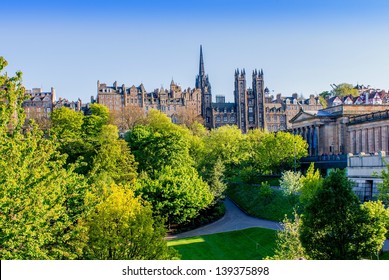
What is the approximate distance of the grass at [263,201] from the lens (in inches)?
1860

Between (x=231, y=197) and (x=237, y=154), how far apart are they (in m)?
9.22

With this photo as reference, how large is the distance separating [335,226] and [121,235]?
885 centimetres

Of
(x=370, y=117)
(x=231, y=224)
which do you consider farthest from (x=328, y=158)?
(x=231, y=224)

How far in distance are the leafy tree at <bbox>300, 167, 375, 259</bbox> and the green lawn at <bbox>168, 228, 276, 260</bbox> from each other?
16.0 meters

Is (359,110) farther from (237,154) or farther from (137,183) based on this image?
(137,183)

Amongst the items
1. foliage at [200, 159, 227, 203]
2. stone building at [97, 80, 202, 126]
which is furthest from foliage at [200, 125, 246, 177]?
stone building at [97, 80, 202, 126]

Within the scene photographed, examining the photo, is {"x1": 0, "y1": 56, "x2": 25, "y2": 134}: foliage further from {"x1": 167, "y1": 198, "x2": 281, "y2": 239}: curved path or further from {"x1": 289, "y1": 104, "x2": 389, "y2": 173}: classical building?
{"x1": 289, "y1": 104, "x2": 389, "y2": 173}: classical building

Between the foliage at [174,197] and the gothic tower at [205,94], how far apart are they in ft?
309

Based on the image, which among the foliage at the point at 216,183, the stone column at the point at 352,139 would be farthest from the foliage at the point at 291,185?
the stone column at the point at 352,139

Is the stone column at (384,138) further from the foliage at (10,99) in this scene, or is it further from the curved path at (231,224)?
the foliage at (10,99)

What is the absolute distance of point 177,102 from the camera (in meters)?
138

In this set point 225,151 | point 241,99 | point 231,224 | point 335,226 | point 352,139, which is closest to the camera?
point 335,226

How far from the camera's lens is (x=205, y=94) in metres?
146

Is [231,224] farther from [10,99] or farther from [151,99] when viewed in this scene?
[151,99]
